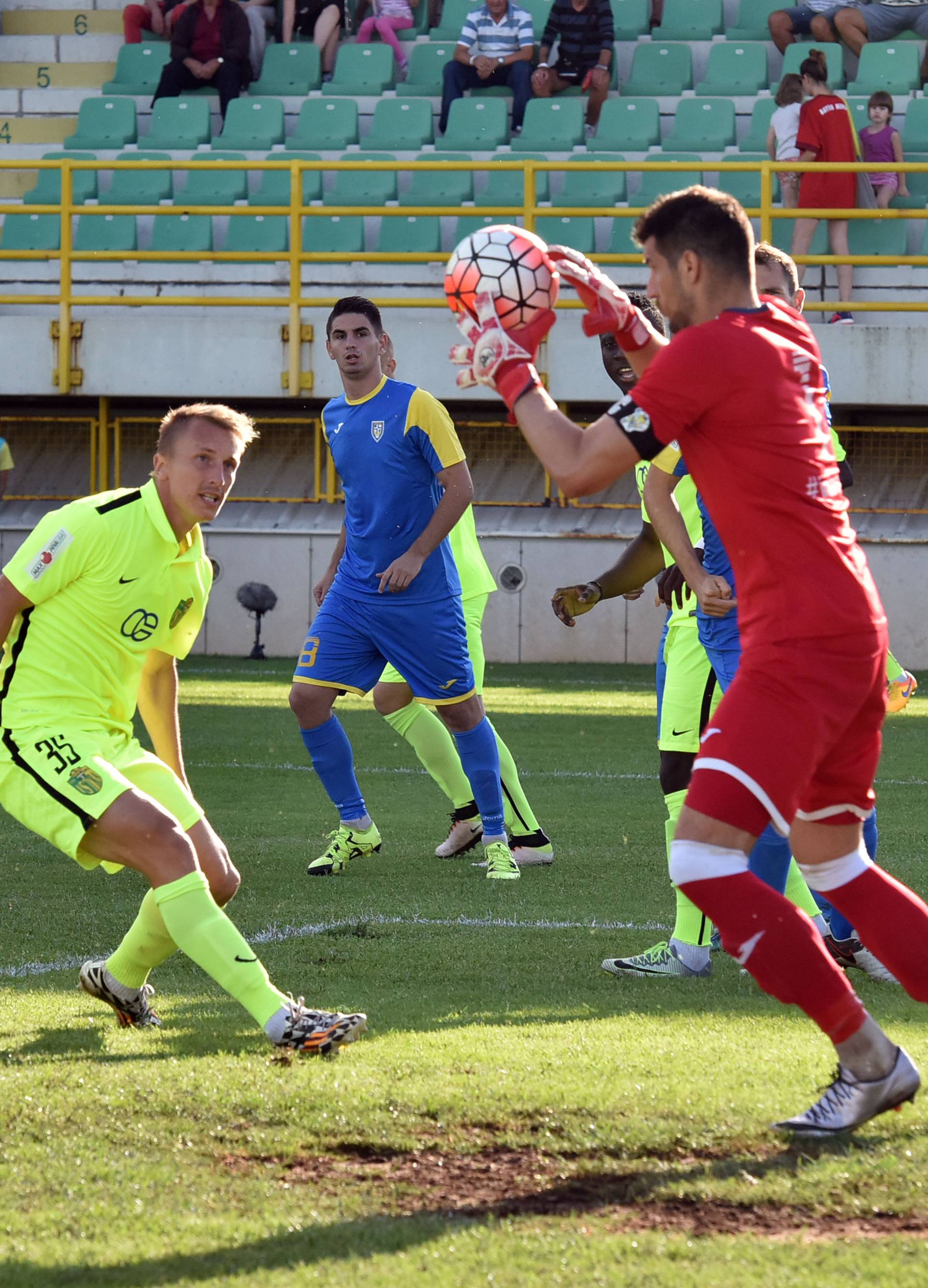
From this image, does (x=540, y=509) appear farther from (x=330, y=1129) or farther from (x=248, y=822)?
(x=330, y=1129)

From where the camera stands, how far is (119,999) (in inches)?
172

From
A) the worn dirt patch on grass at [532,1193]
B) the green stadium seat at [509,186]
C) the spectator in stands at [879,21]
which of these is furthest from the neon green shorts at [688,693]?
the spectator in stands at [879,21]

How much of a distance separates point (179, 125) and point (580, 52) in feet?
16.2

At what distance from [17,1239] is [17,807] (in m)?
1.48

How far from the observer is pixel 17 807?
418cm

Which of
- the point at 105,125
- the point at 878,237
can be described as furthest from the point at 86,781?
the point at 105,125

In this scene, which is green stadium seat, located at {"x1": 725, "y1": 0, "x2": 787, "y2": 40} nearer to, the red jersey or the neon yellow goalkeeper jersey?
the neon yellow goalkeeper jersey

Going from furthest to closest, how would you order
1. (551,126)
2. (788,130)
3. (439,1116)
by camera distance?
1. (551,126)
2. (788,130)
3. (439,1116)

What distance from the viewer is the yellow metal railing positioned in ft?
55.2

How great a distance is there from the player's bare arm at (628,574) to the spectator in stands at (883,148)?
43.0 ft

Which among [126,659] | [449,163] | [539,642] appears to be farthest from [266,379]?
[126,659]

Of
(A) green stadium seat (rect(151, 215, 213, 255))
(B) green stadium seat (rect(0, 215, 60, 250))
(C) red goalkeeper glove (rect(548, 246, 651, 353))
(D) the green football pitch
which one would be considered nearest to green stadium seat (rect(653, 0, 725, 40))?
(A) green stadium seat (rect(151, 215, 213, 255))

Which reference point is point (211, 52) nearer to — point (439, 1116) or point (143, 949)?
point (143, 949)

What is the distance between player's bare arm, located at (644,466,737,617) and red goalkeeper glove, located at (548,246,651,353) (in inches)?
40.3
